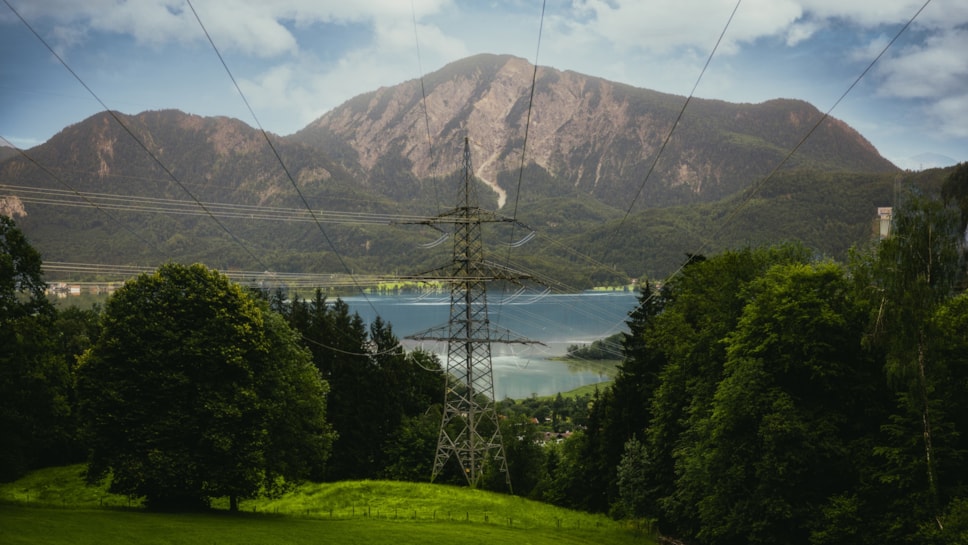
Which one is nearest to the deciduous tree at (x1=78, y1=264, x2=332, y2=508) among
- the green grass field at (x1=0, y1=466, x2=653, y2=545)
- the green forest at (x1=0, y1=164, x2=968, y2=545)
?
the green forest at (x1=0, y1=164, x2=968, y2=545)

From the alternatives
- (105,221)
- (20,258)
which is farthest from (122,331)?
(105,221)

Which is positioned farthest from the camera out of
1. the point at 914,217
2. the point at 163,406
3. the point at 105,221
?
the point at 105,221

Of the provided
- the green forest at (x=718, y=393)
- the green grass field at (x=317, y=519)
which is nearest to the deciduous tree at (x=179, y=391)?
the green forest at (x=718, y=393)

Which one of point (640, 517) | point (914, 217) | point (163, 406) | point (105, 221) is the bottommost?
point (640, 517)

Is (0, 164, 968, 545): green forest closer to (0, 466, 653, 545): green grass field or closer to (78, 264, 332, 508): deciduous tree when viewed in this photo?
(78, 264, 332, 508): deciduous tree

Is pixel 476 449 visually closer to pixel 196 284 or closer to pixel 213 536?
pixel 196 284

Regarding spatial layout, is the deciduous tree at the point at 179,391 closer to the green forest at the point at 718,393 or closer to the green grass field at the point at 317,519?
the green forest at the point at 718,393

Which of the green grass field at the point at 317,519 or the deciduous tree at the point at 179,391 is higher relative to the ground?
→ the deciduous tree at the point at 179,391
